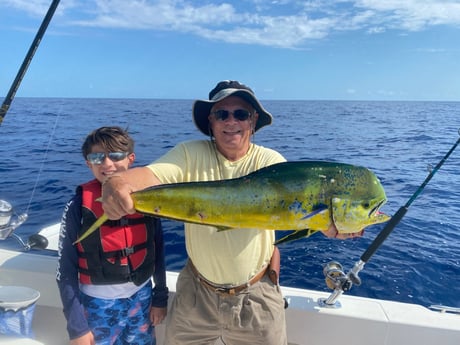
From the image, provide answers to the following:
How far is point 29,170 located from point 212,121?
35.3 ft

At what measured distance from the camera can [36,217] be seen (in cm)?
730

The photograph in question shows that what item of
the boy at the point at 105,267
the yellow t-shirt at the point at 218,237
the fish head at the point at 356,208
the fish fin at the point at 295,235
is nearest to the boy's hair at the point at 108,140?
the boy at the point at 105,267

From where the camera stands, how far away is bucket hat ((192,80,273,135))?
2205 millimetres

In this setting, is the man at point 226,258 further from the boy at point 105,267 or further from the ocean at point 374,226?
the ocean at point 374,226

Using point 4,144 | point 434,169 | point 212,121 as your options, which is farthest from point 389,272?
point 4,144

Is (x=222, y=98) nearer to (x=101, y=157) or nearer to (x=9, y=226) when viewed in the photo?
(x=101, y=157)

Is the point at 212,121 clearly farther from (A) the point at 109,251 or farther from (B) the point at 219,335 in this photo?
(B) the point at 219,335

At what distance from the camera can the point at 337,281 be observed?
109 inches

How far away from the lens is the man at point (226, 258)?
7.32 ft

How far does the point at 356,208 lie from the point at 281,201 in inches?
13.1

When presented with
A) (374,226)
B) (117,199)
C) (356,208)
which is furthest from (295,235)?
(374,226)

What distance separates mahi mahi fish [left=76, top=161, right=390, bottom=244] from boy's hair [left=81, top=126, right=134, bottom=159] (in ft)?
3.01

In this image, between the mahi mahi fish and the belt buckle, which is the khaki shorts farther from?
the mahi mahi fish

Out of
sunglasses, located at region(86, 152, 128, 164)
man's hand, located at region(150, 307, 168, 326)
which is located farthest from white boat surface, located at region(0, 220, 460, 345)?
sunglasses, located at region(86, 152, 128, 164)
